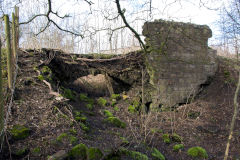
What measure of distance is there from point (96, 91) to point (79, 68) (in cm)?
179

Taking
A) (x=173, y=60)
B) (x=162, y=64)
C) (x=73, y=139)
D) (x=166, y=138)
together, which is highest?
(x=173, y=60)

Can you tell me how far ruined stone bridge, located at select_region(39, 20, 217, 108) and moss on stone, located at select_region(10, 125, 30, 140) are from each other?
4264 mm

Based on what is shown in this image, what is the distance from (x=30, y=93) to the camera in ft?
15.2

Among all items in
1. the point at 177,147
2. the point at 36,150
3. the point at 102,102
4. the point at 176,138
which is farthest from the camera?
the point at 102,102

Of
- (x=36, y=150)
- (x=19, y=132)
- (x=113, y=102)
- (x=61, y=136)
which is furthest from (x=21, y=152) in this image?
(x=113, y=102)

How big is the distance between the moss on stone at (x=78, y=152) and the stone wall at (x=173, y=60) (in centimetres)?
469

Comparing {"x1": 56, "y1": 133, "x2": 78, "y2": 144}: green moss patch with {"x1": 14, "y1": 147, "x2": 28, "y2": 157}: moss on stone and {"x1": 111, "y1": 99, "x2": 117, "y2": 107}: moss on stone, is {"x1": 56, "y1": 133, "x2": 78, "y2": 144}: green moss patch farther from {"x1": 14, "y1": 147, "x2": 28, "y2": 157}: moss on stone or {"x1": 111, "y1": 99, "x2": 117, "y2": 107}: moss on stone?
{"x1": 111, "y1": 99, "x2": 117, "y2": 107}: moss on stone

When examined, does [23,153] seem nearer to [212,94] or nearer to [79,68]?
[79,68]

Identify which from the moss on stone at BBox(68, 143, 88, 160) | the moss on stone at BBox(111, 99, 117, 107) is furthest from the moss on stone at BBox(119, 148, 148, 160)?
the moss on stone at BBox(111, 99, 117, 107)

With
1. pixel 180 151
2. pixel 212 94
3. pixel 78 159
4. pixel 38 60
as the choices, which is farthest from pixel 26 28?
pixel 212 94

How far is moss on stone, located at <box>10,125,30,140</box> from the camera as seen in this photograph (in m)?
2.99

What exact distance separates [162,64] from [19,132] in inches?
225

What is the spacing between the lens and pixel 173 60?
7418 millimetres

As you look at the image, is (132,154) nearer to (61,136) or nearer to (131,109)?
(61,136)
